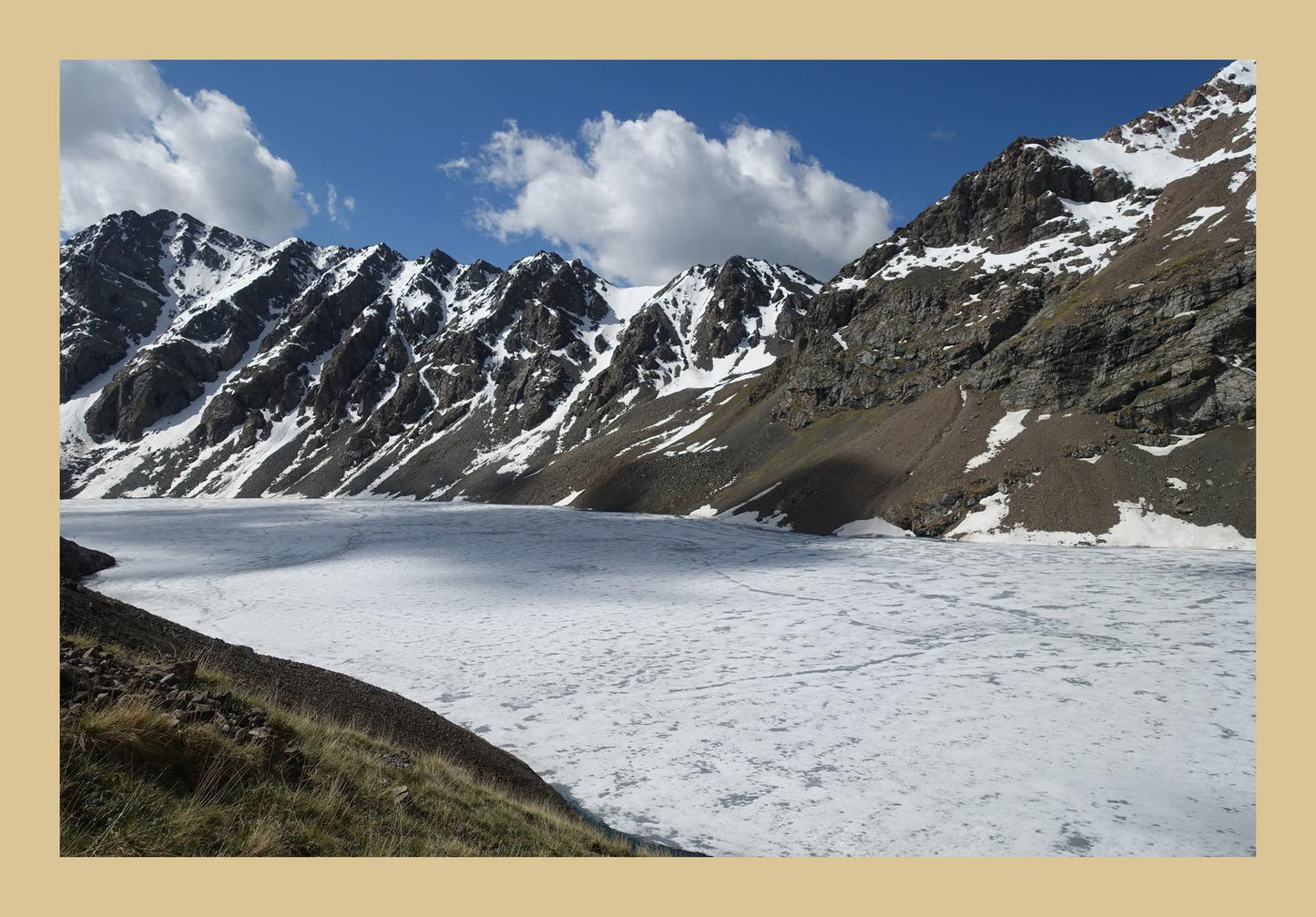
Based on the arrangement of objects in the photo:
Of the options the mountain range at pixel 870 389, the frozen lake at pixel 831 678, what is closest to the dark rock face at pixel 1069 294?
the mountain range at pixel 870 389

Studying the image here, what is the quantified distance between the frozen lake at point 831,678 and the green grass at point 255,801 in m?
3.42

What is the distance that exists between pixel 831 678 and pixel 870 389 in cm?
6214

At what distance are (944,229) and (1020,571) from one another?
8882 centimetres

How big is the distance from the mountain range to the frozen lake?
11635 millimetres

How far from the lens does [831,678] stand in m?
16.2

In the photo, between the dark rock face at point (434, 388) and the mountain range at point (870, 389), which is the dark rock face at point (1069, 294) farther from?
the dark rock face at point (434, 388)

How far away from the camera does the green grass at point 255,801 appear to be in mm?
4738

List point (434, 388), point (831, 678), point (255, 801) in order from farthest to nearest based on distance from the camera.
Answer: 1. point (434, 388)
2. point (831, 678)
3. point (255, 801)

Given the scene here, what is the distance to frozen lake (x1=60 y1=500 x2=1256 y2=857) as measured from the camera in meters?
9.92

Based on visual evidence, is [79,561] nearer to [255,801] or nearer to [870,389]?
[255,801]

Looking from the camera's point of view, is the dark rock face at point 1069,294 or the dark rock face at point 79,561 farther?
the dark rock face at point 1069,294

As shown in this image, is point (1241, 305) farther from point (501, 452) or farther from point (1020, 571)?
point (501, 452)

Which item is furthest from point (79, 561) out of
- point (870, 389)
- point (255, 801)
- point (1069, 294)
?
point (1069, 294)

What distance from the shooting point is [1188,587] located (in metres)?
25.3
